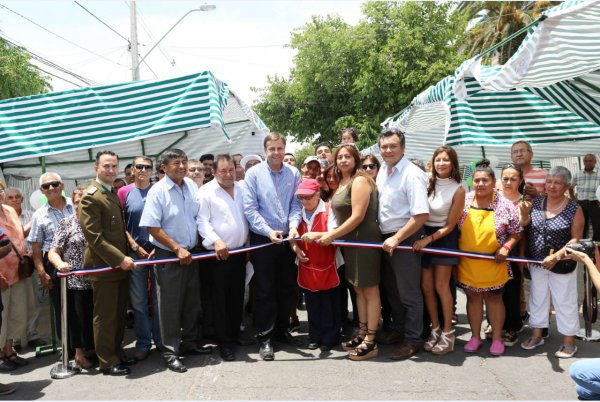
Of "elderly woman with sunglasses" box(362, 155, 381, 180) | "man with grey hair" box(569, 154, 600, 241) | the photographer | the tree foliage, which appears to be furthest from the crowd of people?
the tree foliage

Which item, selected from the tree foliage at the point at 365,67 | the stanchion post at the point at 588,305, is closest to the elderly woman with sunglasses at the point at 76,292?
the stanchion post at the point at 588,305

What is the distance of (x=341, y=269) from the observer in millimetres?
4984

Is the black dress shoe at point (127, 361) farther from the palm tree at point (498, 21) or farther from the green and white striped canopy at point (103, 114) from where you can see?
the palm tree at point (498, 21)

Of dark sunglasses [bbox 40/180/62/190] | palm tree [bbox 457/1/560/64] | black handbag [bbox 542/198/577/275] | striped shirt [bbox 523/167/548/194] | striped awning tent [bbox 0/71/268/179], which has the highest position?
palm tree [bbox 457/1/560/64]

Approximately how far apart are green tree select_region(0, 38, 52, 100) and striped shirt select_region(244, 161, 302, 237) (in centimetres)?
1298

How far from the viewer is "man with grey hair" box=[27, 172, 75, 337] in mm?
4609

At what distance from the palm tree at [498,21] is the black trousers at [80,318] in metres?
17.8

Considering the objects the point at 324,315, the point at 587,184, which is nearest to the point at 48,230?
the point at 324,315

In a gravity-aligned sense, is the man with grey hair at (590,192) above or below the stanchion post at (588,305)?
above

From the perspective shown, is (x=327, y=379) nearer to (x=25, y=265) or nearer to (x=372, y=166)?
(x=372, y=166)

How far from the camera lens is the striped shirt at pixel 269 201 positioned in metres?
4.61

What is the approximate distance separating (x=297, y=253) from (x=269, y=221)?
0.42 m

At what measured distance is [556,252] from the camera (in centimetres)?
432

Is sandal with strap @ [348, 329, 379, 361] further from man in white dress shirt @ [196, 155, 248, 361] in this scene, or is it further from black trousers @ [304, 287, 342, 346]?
man in white dress shirt @ [196, 155, 248, 361]
